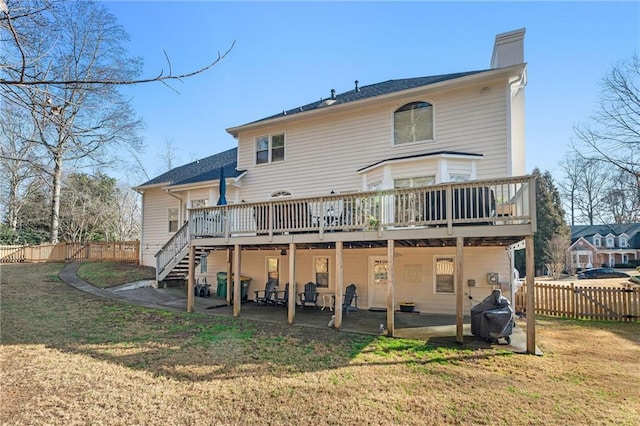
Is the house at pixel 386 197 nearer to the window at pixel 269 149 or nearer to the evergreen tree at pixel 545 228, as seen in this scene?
the window at pixel 269 149

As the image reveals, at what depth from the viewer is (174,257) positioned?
13094 mm

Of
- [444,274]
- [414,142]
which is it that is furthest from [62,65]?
[444,274]

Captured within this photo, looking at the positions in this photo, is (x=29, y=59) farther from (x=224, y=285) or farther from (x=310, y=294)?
(x=224, y=285)

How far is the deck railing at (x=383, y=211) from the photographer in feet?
23.9

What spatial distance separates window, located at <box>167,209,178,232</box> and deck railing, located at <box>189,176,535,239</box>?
254 inches

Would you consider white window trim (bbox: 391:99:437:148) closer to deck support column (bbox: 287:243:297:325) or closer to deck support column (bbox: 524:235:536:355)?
deck support column (bbox: 524:235:536:355)

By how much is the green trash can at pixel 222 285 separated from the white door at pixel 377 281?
5.98 meters

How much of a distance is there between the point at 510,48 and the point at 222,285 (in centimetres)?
1354

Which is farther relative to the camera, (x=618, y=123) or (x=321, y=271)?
(x=618, y=123)

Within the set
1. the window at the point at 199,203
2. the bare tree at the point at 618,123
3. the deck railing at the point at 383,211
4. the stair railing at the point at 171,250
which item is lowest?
the stair railing at the point at 171,250

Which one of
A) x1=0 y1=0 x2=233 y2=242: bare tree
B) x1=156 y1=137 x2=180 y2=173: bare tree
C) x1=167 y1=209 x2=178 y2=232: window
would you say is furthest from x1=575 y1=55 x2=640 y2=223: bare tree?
x1=156 y1=137 x2=180 y2=173: bare tree

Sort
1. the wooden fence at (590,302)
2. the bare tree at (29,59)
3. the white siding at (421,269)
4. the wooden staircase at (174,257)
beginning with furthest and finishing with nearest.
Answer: the wooden staircase at (174,257) → the wooden fence at (590,302) → the white siding at (421,269) → the bare tree at (29,59)

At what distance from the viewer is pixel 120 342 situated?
713 cm

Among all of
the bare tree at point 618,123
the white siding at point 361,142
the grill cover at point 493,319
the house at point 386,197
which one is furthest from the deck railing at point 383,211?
the bare tree at point 618,123
